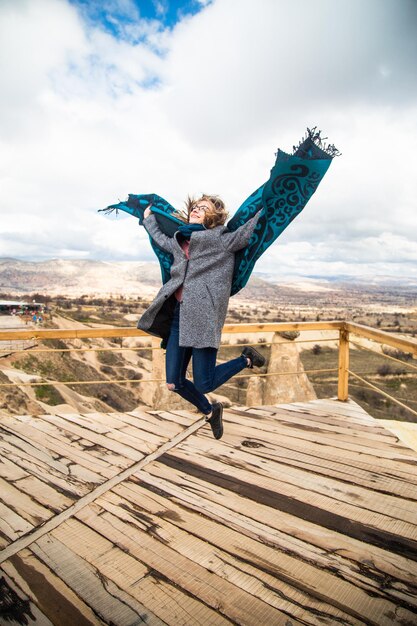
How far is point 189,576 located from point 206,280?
154cm

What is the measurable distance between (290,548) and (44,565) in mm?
1077

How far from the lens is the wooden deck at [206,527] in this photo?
4.57 ft

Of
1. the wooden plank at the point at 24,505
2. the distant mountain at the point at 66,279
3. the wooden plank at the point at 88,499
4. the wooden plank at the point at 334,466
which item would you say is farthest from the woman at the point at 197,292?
the distant mountain at the point at 66,279

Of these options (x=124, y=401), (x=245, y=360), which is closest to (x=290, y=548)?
(x=245, y=360)

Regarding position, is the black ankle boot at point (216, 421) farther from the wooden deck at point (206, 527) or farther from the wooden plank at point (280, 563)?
the wooden plank at point (280, 563)

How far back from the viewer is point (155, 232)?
2615 mm

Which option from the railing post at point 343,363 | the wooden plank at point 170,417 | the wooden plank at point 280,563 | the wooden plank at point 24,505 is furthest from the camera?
the railing post at point 343,363

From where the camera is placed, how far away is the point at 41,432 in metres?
3.02

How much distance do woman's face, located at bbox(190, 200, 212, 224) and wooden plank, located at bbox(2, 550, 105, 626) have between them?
6.51 ft

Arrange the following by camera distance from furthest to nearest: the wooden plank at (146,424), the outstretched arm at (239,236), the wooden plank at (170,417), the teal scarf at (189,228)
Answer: the wooden plank at (170,417) → the wooden plank at (146,424) → the teal scarf at (189,228) → the outstretched arm at (239,236)

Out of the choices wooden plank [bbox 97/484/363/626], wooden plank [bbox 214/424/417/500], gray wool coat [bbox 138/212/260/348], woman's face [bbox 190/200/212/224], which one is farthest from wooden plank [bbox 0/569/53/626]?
woman's face [bbox 190/200/212/224]

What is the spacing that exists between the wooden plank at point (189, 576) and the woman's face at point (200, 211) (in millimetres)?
1780

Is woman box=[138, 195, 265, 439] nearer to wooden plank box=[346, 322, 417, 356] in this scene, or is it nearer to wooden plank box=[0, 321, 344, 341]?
wooden plank box=[0, 321, 344, 341]

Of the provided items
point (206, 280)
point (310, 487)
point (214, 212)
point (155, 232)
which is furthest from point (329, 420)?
point (155, 232)
